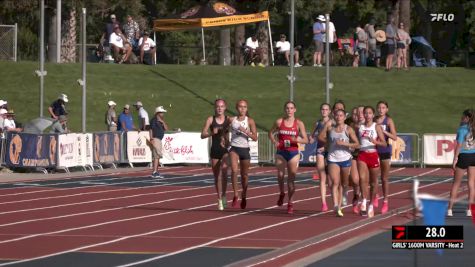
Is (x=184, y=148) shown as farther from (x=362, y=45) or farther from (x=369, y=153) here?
(x=369, y=153)

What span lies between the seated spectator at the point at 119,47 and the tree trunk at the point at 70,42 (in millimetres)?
3500

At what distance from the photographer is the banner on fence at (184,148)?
1724 inches

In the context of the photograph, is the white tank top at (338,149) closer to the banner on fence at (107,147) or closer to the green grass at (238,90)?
the banner on fence at (107,147)

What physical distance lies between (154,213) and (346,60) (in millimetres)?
39924

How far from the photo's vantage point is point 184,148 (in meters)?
44.3

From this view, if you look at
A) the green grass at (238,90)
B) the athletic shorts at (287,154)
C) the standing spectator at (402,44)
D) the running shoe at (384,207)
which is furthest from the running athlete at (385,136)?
the standing spectator at (402,44)

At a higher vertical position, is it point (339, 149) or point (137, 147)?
point (137, 147)

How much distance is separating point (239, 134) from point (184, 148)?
20.2 m

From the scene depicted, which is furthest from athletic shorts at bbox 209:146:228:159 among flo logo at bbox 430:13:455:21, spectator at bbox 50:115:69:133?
flo logo at bbox 430:13:455:21

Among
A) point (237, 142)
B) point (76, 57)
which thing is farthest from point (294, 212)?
point (76, 57)

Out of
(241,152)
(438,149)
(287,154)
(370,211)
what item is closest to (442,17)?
(438,149)

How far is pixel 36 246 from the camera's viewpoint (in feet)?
59.2

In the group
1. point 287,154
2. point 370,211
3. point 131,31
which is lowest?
point 370,211

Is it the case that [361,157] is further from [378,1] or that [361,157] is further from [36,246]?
[378,1]
